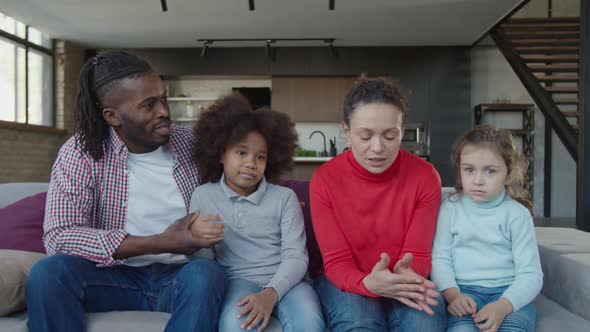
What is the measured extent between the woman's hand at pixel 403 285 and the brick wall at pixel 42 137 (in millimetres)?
6273

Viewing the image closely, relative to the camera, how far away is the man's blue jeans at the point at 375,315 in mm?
1359

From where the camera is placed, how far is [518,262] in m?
1.49

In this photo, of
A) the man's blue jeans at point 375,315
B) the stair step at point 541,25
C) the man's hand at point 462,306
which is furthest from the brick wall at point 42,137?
the stair step at point 541,25

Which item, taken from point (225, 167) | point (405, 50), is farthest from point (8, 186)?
point (405, 50)

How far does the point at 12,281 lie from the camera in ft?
4.65

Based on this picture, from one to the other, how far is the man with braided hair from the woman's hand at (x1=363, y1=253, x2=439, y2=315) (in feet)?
1.47

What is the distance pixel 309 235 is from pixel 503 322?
2.55 feet

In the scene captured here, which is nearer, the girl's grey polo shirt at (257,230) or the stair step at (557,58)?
the girl's grey polo shirt at (257,230)

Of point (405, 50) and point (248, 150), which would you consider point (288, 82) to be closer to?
point (405, 50)

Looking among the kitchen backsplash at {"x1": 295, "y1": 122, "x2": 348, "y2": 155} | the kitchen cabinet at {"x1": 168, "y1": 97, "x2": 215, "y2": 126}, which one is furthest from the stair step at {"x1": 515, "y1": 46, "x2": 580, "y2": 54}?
the kitchen cabinet at {"x1": 168, "y1": 97, "x2": 215, "y2": 126}

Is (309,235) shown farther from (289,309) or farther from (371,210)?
(289,309)

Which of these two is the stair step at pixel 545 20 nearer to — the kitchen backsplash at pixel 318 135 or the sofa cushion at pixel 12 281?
the kitchen backsplash at pixel 318 135

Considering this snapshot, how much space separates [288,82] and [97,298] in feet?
22.0

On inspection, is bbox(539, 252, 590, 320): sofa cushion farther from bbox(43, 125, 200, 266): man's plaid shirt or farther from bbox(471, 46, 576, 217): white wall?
bbox(471, 46, 576, 217): white wall
